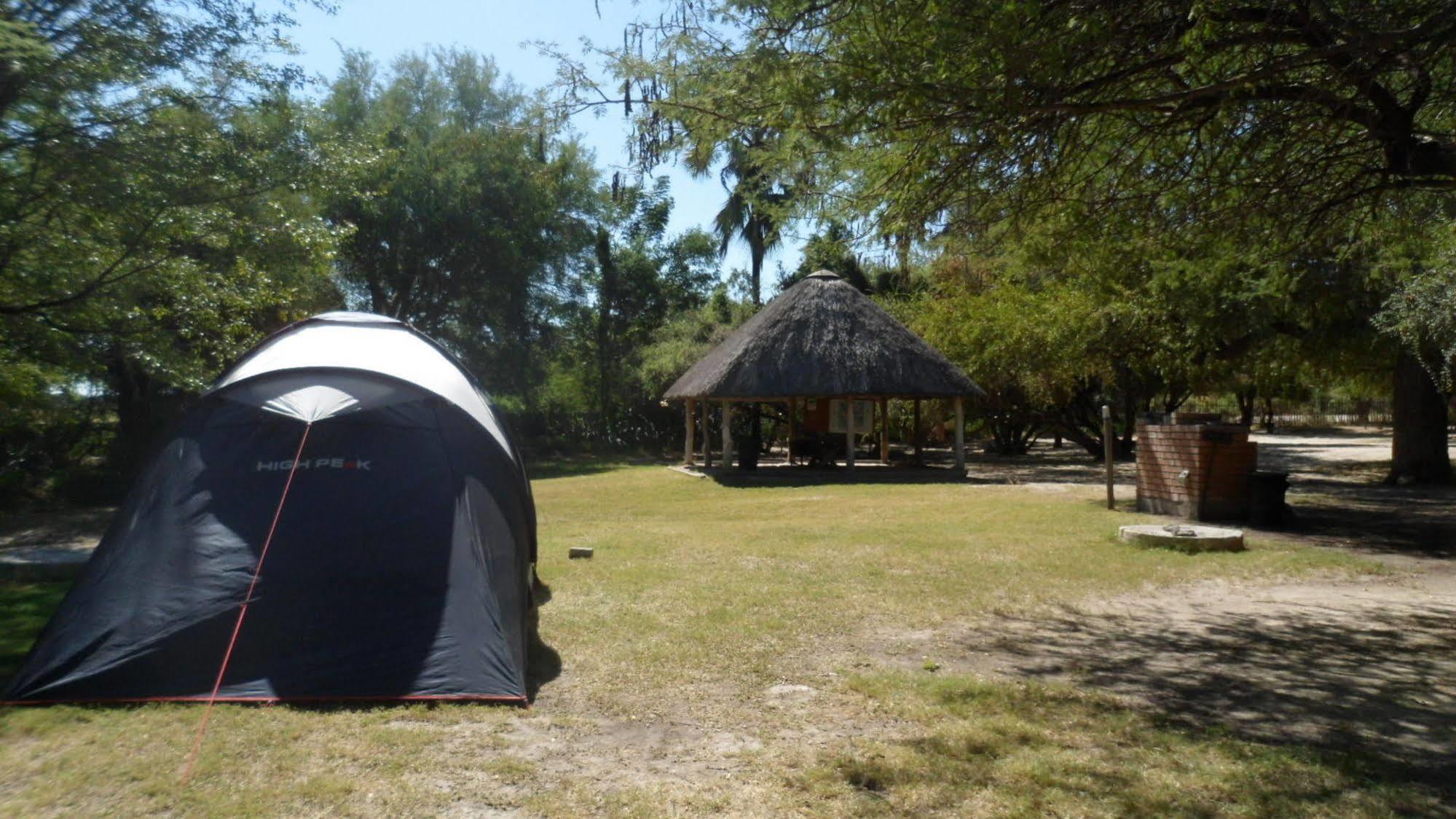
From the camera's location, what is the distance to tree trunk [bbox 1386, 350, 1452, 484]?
61.2ft

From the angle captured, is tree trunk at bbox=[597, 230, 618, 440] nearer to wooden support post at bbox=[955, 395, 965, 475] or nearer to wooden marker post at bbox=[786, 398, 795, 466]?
wooden marker post at bbox=[786, 398, 795, 466]

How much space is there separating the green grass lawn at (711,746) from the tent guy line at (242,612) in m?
0.06

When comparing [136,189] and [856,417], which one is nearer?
[136,189]

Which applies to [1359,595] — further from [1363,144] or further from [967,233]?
[967,233]

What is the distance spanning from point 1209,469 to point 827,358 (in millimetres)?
10552

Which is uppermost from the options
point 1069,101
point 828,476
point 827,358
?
point 1069,101

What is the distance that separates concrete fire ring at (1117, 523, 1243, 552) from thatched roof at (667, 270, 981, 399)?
1070cm

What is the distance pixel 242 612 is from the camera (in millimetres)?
5922

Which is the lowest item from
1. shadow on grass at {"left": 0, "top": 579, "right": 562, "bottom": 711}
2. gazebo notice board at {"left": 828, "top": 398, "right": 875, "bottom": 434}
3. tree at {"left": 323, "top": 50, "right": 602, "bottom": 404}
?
shadow on grass at {"left": 0, "top": 579, "right": 562, "bottom": 711}

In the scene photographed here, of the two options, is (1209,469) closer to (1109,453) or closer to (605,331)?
(1109,453)

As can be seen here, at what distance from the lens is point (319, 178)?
1446cm

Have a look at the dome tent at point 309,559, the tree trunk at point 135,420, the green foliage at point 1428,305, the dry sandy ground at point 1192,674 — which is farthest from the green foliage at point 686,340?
the dome tent at point 309,559

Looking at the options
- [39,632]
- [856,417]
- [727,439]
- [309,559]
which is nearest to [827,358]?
[856,417]

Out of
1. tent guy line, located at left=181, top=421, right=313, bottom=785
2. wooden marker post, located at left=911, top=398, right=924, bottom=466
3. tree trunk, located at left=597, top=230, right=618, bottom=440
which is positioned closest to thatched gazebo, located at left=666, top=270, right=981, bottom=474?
wooden marker post, located at left=911, top=398, right=924, bottom=466
